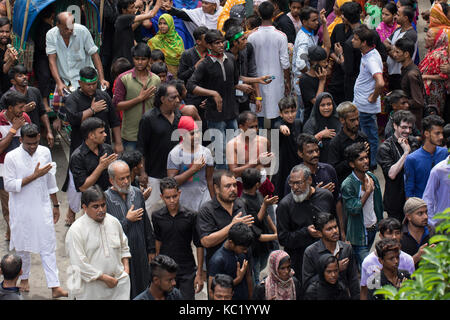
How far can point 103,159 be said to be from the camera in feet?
29.9

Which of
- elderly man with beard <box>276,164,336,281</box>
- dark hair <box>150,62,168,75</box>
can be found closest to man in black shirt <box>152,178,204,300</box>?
elderly man with beard <box>276,164,336,281</box>

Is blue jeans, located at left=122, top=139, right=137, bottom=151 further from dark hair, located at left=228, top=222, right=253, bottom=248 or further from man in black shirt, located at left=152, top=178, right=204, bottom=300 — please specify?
dark hair, located at left=228, top=222, right=253, bottom=248

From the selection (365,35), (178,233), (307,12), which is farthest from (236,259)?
(307,12)

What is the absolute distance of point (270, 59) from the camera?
12.0 meters

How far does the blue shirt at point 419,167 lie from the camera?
945 centimetres

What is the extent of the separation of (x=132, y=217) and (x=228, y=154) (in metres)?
1.67

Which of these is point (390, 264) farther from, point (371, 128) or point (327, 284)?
point (371, 128)

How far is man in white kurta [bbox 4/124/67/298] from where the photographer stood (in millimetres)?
9172

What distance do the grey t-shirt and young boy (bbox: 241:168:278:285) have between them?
835mm

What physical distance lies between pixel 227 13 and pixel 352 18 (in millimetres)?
1741

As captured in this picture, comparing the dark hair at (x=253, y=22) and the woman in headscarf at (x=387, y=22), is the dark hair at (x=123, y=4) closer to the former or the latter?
the dark hair at (x=253, y=22)

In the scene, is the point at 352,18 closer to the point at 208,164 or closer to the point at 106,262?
the point at 208,164

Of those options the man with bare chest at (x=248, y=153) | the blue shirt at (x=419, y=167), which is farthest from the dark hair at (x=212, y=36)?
the blue shirt at (x=419, y=167)
